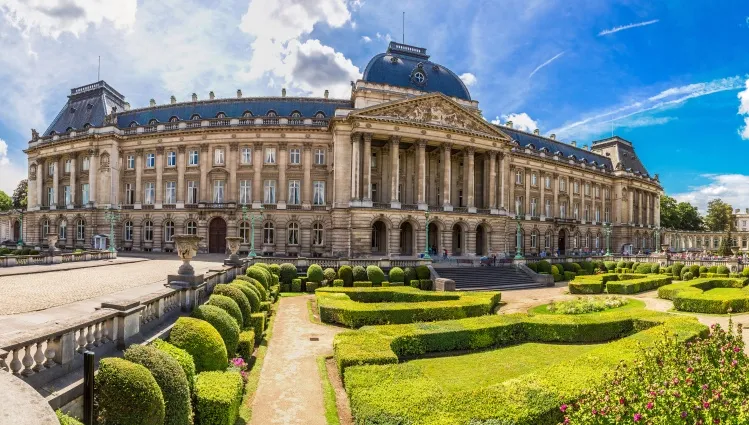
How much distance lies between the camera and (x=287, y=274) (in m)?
34.0

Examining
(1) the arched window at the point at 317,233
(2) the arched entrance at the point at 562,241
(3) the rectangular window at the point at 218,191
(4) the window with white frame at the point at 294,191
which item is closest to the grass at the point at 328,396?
(1) the arched window at the point at 317,233

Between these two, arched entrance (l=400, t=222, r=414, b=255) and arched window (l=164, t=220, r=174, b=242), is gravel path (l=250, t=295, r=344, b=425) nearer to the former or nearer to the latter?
arched entrance (l=400, t=222, r=414, b=255)

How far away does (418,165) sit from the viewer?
48.8m

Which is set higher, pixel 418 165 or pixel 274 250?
pixel 418 165

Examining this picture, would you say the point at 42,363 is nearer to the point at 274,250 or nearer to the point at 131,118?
the point at 274,250

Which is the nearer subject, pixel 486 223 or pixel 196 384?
pixel 196 384

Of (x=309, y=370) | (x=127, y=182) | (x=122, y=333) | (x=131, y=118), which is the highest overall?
(x=131, y=118)

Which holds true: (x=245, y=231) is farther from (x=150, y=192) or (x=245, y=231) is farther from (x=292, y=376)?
(x=292, y=376)

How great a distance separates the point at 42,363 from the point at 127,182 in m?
54.3

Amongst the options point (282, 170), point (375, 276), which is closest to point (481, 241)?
point (375, 276)

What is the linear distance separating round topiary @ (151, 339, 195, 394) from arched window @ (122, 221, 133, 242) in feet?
164

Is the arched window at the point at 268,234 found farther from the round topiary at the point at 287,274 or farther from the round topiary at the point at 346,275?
the round topiary at the point at 346,275

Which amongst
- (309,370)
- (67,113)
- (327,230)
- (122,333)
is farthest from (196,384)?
(67,113)

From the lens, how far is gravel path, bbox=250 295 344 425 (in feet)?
37.4
